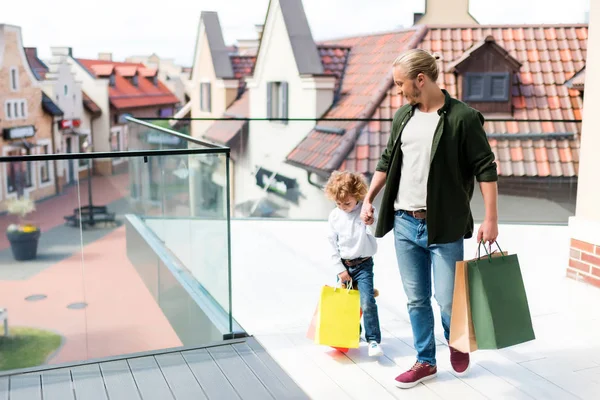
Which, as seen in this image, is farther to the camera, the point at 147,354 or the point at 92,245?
the point at 92,245

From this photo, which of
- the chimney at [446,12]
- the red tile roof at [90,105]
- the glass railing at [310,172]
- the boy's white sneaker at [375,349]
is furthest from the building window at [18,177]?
the red tile roof at [90,105]

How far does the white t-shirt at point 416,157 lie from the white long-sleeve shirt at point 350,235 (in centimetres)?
53

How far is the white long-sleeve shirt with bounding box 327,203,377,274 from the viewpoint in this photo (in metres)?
3.64

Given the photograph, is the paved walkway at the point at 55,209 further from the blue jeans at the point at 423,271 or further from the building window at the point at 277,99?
the building window at the point at 277,99

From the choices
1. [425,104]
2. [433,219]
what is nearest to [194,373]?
[433,219]

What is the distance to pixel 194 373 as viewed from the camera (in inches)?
136

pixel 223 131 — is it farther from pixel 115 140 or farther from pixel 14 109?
pixel 115 140

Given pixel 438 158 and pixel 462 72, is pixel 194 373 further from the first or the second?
pixel 462 72

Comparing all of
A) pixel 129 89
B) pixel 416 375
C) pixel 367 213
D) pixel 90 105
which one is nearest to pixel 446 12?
pixel 90 105

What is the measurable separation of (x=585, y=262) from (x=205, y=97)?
1147 inches

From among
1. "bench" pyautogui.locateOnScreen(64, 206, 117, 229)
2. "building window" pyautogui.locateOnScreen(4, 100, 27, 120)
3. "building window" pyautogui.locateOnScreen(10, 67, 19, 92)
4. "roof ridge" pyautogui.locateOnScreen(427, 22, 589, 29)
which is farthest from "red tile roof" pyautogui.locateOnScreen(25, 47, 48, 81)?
"bench" pyautogui.locateOnScreen(64, 206, 117, 229)

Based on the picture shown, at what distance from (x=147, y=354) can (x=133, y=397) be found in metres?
0.51

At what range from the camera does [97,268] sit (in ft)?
13.7

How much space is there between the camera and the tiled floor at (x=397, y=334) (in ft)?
10.8
